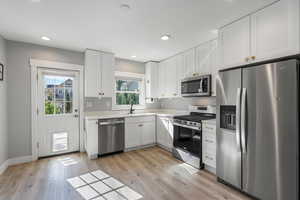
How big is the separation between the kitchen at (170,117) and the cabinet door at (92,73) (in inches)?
0.9

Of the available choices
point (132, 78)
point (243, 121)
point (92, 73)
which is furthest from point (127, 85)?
point (243, 121)

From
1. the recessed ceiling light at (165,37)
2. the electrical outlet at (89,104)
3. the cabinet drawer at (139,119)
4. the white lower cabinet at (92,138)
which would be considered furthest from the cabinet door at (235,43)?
the electrical outlet at (89,104)

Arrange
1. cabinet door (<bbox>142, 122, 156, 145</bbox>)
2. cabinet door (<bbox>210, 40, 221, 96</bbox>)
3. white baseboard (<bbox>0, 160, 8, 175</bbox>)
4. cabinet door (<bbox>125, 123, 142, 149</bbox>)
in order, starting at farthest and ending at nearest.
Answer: cabinet door (<bbox>142, 122, 156, 145</bbox>) → cabinet door (<bbox>125, 123, 142, 149</bbox>) → cabinet door (<bbox>210, 40, 221, 96</bbox>) → white baseboard (<bbox>0, 160, 8, 175</bbox>)

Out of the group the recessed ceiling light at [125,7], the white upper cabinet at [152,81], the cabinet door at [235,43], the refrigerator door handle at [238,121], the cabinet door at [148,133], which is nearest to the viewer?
the recessed ceiling light at [125,7]

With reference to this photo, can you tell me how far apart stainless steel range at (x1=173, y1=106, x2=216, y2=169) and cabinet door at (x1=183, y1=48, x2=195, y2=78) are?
2.75ft

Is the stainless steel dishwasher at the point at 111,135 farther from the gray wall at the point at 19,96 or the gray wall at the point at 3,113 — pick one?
the gray wall at the point at 3,113

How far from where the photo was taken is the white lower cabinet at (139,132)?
3.74 metres

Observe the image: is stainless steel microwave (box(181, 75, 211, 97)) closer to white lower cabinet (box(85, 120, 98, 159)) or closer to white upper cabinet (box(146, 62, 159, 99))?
white upper cabinet (box(146, 62, 159, 99))

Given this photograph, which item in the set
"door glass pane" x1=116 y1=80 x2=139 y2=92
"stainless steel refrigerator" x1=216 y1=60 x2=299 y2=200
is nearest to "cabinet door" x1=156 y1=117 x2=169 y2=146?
"door glass pane" x1=116 y1=80 x2=139 y2=92

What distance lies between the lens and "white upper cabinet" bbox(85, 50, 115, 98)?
3.59 m

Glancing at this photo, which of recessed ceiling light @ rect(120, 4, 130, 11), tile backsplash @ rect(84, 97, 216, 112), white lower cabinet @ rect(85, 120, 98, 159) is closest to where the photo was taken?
recessed ceiling light @ rect(120, 4, 130, 11)

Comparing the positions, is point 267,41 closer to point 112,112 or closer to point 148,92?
point 148,92

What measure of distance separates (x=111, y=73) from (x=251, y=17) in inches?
120

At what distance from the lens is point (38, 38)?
9.61 feet
